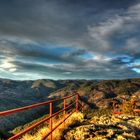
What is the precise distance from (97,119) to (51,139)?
Answer: 3753 mm

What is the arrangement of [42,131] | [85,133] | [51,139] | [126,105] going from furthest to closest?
1. [126,105]
2. [42,131]
3. [85,133]
4. [51,139]

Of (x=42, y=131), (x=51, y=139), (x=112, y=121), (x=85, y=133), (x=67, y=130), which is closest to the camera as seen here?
(x=51, y=139)

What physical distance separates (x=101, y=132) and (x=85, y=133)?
0.64 m

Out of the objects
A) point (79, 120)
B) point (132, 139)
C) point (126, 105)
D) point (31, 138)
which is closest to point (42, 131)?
point (31, 138)

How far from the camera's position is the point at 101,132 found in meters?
9.48

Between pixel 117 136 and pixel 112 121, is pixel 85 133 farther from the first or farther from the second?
pixel 112 121

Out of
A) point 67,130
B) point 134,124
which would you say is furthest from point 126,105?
point 67,130

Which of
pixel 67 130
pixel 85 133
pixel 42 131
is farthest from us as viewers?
pixel 42 131

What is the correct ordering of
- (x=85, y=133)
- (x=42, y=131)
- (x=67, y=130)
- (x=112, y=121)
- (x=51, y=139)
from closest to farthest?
(x=51, y=139)
(x=85, y=133)
(x=67, y=130)
(x=42, y=131)
(x=112, y=121)

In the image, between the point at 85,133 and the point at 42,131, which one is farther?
the point at 42,131

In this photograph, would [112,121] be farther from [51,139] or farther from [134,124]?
[51,139]

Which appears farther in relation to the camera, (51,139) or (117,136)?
(117,136)

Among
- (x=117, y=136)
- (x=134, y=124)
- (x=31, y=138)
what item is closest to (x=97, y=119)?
(x=134, y=124)

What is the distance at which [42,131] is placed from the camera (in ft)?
35.0
